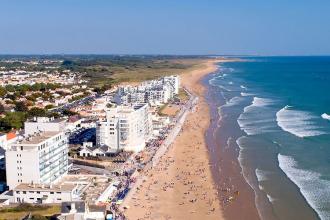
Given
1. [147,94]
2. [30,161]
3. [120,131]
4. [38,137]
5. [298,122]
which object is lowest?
[298,122]

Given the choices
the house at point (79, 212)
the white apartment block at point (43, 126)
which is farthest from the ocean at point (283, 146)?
the white apartment block at point (43, 126)

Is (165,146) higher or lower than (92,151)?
lower

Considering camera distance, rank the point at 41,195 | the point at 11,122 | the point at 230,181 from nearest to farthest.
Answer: the point at 41,195 < the point at 230,181 < the point at 11,122

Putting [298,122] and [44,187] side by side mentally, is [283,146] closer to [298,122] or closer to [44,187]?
[298,122]

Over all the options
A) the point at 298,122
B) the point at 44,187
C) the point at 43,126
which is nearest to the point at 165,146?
the point at 43,126

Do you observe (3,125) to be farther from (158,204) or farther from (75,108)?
(158,204)

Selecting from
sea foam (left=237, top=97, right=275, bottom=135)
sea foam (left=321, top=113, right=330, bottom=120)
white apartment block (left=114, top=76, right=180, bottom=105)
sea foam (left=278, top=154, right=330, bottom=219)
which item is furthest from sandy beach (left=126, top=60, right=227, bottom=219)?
white apartment block (left=114, top=76, right=180, bottom=105)

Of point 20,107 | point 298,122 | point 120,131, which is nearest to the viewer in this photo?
point 120,131

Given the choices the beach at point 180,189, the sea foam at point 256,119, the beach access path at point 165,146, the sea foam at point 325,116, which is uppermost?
the sea foam at point 325,116

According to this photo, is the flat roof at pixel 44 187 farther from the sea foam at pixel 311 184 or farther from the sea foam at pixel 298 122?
the sea foam at pixel 298 122
